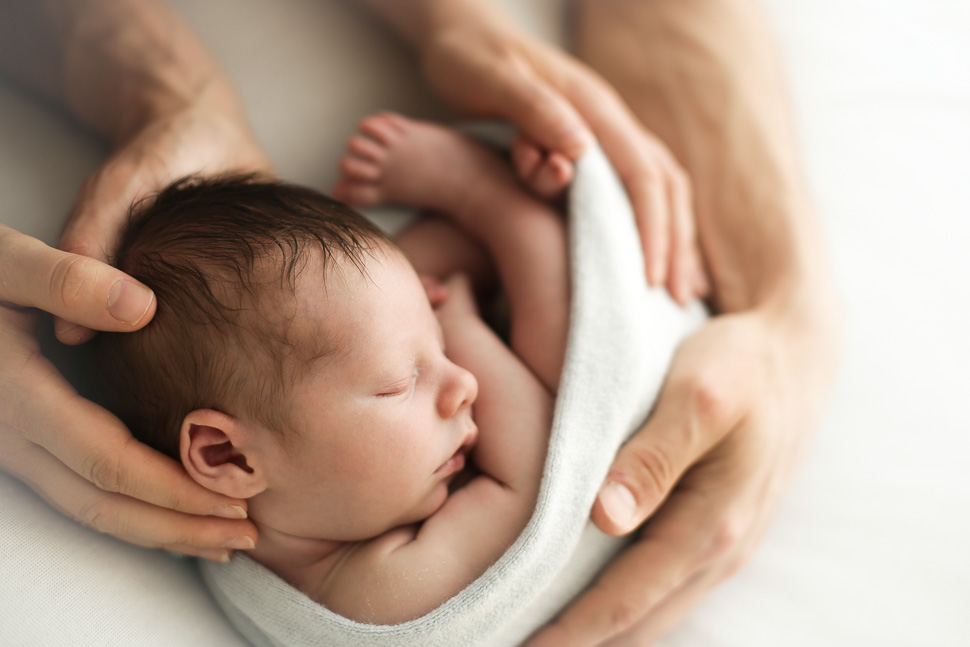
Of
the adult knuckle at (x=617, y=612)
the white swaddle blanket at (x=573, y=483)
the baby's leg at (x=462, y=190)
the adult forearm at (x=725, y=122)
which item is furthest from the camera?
the adult forearm at (x=725, y=122)

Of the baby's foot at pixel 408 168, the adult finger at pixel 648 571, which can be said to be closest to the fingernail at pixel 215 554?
the adult finger at pixel 648 571

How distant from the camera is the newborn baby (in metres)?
0.75

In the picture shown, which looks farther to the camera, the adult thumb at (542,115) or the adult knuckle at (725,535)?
the adult thumb at (542,115)

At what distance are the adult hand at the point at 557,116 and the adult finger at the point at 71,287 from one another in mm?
619

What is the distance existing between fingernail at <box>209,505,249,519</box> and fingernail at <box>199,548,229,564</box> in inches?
2.1

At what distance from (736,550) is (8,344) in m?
0.97

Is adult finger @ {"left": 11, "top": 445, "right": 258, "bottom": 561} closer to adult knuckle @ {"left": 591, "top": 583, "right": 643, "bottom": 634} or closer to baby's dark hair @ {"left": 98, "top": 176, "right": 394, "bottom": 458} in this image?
baby's dark hair @ {"left": 98, "top": 176, "right": 394, "bottom": 458}

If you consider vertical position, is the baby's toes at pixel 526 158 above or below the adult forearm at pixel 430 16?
below

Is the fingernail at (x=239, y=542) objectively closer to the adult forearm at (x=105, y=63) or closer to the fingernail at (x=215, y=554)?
the fingernail at (x=215, y=554)

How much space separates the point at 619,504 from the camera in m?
0.82

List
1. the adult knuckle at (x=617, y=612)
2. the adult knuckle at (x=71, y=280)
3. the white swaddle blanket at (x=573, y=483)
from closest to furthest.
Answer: the adult knuckle at (x=71, y=280) → the white swaddle blanket at (x=573, y=483) → the adult knuckle at (x=617, y=612)

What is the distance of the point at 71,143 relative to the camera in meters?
1.10

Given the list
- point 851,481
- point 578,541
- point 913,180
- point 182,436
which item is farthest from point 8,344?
point 913,180

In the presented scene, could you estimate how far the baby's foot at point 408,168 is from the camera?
1.11m
